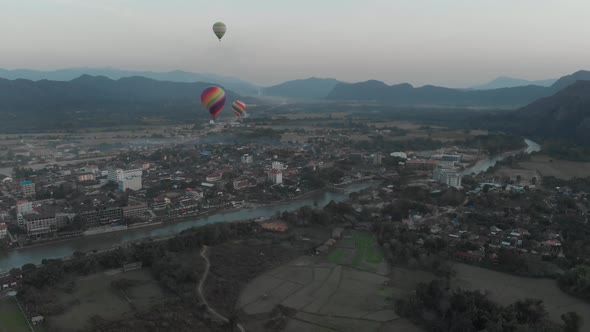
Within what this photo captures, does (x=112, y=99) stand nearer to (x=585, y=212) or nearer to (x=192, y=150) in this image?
(x=192, y=150)

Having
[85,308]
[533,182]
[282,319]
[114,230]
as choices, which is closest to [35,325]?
[85,308]

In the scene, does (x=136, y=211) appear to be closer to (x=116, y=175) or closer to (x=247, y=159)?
(x=116, y=175)

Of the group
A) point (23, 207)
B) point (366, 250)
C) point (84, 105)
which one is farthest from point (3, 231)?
point (84, 105)

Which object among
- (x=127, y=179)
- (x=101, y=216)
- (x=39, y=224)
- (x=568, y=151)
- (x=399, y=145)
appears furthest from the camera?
(x=399, y=145)

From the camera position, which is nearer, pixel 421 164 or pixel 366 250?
pixel 366 250

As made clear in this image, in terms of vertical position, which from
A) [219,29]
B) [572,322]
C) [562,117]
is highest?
[219,29]

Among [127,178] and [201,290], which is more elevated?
[127,178]
